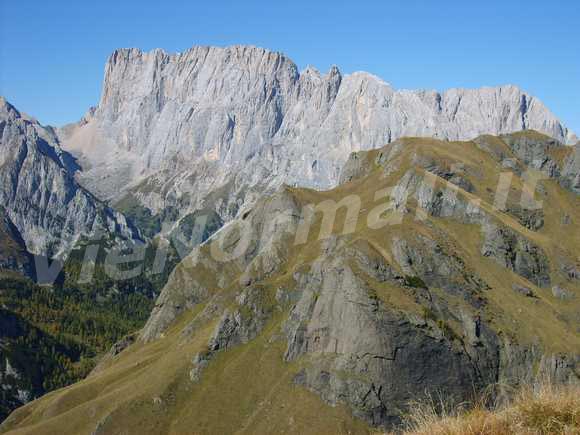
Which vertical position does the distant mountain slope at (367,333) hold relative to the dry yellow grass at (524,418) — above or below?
below

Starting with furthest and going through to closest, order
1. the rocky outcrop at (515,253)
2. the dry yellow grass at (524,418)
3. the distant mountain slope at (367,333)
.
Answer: the rocky outcrop at (515,253) → the distant mountain slope at (367,333) → the dry yellow grass at (524,418)

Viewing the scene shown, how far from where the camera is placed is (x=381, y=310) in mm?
137375

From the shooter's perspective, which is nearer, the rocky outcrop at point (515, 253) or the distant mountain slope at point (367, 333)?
the distant mountain slope at point (367, 333)

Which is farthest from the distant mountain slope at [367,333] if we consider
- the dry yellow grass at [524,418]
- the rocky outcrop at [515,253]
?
the dry yellow grass at [524,418]

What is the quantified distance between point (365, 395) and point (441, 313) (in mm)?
31311

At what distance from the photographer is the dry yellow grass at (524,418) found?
38.3ft

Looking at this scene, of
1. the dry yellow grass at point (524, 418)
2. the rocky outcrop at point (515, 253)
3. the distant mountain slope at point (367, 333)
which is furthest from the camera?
the rocky outcrop at point (515, 253)

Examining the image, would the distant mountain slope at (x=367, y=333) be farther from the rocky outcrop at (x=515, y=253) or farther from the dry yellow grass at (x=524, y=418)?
the dry yellow grass at (x=524, y=418)

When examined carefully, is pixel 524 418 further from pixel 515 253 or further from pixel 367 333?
pixel 515 253

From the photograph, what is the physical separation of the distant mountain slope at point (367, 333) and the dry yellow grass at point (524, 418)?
106554mm

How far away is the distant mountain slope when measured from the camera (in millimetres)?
134625

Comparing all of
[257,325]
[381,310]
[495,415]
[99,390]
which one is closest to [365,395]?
[381,310]

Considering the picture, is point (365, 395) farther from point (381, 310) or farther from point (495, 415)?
point (495, 415)

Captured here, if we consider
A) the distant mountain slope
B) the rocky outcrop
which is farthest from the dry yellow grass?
the rocky outcrop
